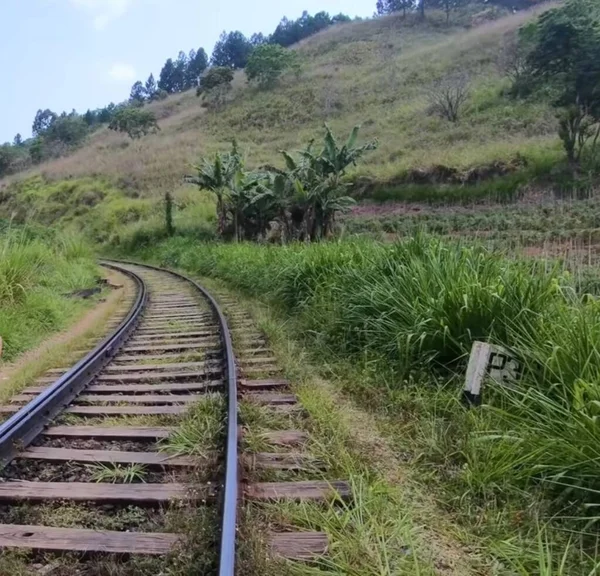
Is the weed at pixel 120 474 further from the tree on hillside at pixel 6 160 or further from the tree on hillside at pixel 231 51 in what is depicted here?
the tree on hillside at pixel 231 51

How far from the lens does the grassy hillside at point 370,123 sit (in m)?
28.0

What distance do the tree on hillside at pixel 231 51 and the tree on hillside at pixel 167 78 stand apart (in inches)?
346

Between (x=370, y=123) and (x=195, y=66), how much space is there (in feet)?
272

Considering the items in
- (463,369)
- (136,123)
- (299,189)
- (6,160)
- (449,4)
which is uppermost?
(449,4)

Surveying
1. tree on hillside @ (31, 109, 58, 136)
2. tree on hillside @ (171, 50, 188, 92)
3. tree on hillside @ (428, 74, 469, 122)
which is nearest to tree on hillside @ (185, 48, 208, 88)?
tree on hillside @ (171, 50, 188, 92)

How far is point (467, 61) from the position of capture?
46625 millimetres

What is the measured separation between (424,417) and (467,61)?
49.5 meters

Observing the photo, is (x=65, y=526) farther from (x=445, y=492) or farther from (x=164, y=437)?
(x=445, y=492)

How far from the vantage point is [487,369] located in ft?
13.1

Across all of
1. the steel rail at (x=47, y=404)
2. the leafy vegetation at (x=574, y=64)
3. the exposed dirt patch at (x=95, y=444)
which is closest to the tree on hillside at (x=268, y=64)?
the leafy vegetation at (x=574, y=64)

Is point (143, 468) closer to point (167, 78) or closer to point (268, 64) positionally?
point (268, 64)

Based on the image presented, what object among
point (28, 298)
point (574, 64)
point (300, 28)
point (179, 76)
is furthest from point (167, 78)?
point (28, 298)

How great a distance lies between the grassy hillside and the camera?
27969 millimetres

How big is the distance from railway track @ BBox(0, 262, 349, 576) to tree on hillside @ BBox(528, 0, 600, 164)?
22.5m
